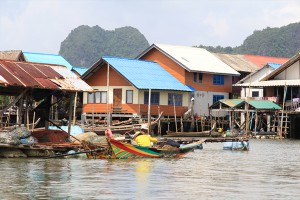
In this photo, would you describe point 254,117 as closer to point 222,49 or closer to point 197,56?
point 197,56

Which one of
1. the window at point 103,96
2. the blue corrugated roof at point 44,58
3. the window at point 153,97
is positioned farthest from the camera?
the blue corrugated roof at point 44,58

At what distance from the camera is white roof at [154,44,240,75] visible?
57.8m

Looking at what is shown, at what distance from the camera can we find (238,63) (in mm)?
63781

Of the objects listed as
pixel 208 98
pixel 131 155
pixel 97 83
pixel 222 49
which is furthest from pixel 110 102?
pixel 222 49

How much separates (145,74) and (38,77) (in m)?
26.3

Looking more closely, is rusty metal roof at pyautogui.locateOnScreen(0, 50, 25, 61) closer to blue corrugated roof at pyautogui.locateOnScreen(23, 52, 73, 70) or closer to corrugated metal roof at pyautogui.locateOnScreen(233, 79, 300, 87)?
blue corrugated roof at pyautogui.locateOnScreen(23, 52, 73, 70)

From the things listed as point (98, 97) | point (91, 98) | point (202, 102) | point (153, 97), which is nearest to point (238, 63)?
point (202, 102)

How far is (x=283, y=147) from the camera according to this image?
41.2 metres

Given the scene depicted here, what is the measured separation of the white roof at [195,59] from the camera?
190 ft

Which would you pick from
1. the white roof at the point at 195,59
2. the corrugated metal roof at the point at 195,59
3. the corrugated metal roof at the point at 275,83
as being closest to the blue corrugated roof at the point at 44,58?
the corrugated metal roof at the point at 195,59

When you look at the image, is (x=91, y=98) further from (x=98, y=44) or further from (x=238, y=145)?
(x=98, y=44)

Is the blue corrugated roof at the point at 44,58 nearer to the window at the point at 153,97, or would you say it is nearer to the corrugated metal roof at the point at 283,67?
the window at the point at 153,97

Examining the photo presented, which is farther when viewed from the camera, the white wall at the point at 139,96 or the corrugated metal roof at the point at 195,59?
the corrugated metal roof at the point at 195,59

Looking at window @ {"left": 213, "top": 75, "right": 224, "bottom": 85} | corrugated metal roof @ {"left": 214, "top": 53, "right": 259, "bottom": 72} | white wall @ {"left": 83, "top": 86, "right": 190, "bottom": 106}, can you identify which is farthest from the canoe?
corrugated metal roof @ {"left": 214, "top": 53, "right": 259, "bottom": 72}
